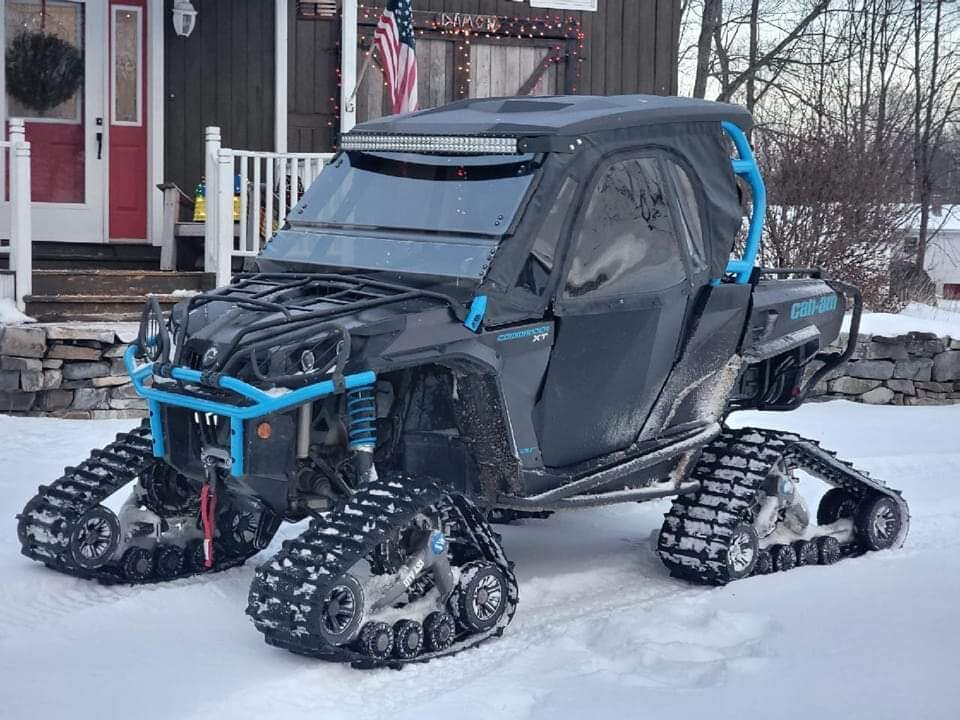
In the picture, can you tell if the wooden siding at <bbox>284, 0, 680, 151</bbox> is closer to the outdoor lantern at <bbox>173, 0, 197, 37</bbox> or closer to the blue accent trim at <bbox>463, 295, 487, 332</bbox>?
the outdoor lantern at <bbox>173, 0, 197, 37</bbox>

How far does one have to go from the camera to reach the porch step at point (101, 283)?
1113 cm

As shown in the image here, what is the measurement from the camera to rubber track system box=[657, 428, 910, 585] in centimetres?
623

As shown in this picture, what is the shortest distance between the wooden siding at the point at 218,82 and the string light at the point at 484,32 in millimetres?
752

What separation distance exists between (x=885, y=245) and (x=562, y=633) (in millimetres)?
9971

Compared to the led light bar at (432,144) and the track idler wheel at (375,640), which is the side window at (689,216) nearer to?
the led light bar at (432,144)

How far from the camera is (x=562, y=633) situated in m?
5.49

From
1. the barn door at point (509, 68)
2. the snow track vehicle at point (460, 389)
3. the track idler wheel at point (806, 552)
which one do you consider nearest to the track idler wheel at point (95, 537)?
the snow track vehicle at point (460, 389)

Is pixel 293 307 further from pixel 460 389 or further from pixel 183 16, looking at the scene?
pixel 183 16

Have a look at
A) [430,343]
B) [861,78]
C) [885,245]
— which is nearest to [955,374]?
[885,245]

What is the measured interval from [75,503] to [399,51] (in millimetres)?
7562

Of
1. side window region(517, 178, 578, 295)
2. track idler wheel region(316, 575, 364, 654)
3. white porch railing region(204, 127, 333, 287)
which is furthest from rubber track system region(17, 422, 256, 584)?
white porch railing region(204, 127, 333, 287)

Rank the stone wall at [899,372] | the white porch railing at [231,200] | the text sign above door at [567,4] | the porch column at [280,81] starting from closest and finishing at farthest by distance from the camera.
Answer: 1. the white porch railing at [231,200]
2. the stone wall at [899,372]
3. the porch column at [280,81]
4. the text sign above door at [567,4]

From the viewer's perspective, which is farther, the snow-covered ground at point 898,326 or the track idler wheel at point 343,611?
the snow-covered ground at point 898,326

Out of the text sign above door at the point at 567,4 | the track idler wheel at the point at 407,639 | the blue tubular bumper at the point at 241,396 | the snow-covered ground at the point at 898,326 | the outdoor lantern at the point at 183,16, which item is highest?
the text sign above door at the point at 567,4
